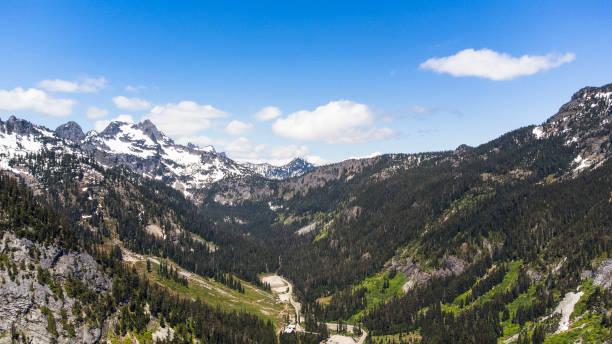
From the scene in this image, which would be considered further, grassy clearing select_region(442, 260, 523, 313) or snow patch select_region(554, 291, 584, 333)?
grassy clearing select_region(442, 260, 523, 313)

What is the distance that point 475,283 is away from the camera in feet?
629

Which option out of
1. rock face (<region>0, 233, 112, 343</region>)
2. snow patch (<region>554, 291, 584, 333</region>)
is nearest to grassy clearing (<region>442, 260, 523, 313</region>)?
snow patch (<region>554, 291, 584, 333</region>)

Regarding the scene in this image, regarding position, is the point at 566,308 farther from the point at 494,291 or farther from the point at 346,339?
the point at 346,339

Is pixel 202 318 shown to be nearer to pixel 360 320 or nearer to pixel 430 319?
pixel 360 320

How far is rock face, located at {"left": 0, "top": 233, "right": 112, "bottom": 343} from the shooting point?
109 m

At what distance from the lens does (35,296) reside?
116 metres

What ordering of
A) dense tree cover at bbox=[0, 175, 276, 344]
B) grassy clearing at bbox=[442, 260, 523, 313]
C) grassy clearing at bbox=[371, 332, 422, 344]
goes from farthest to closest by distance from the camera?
grassy clearing at bbox=[442, 260, 523, 313] → grassy clearing at bbox=[371, 332, 422, 344] → dense tree cover at bbox=[0, 175, 276, 344]

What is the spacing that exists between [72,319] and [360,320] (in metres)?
135

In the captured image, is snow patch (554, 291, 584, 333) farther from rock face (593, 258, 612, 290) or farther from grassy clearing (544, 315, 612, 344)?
rock face (593, 258, 612, 290)

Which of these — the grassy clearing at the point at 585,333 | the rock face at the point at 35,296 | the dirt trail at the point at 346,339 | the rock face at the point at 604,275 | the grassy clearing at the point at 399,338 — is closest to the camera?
the rock face at the point at 35,296

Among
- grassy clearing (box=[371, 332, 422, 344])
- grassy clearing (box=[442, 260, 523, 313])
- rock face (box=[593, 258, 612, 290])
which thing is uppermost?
rock face (box=[593, 258, 612, 290])

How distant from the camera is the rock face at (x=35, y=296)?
10900 cm

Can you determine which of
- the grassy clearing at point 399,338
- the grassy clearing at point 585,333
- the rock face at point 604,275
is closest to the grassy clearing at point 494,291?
the grassy clearing at point 399,338

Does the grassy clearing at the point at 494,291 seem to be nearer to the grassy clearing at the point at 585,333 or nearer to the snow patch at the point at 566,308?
the snow patch at the point at 566,308
